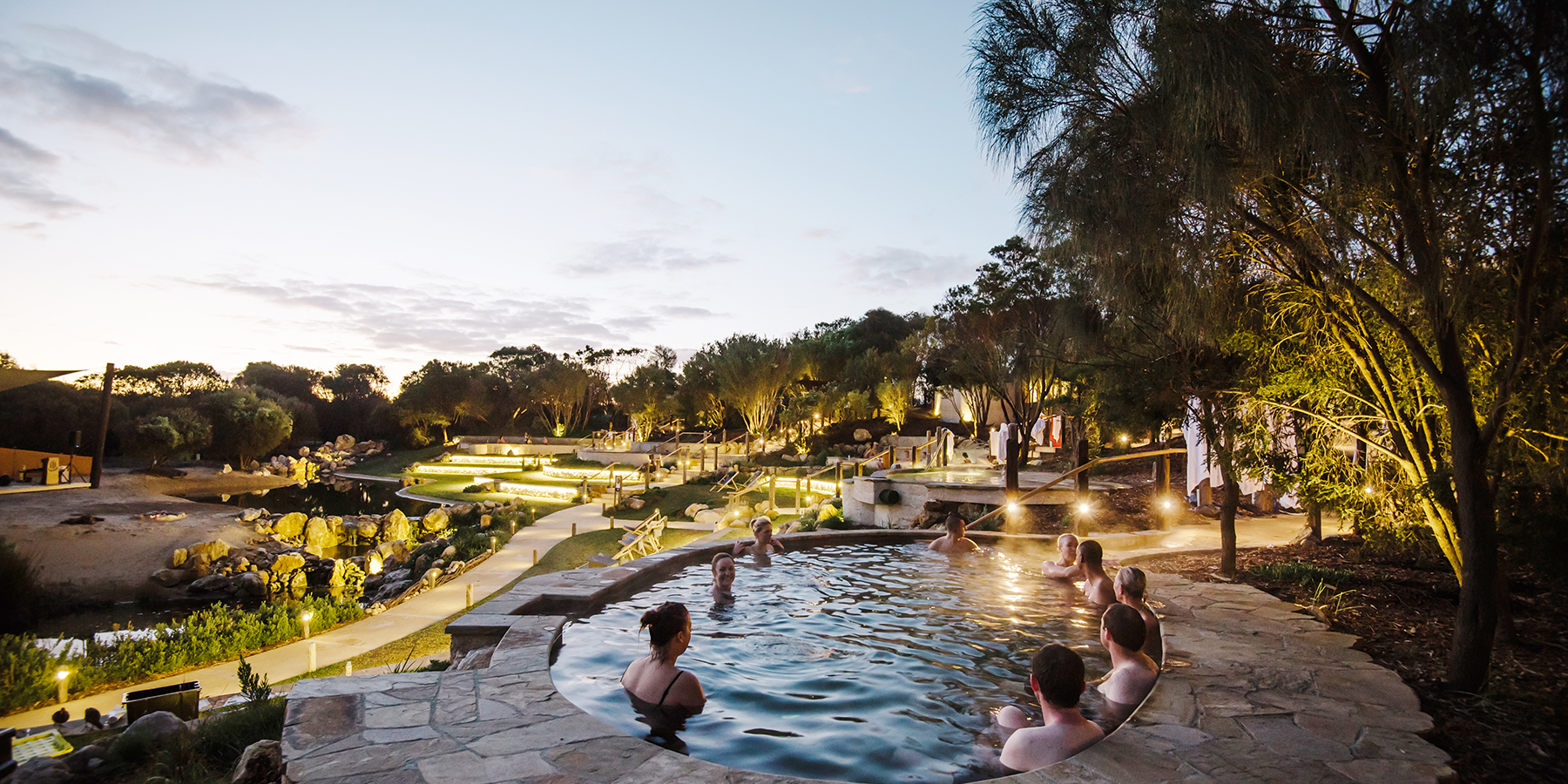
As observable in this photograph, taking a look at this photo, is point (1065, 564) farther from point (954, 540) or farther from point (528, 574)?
point (528, 574)

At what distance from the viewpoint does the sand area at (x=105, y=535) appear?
15.8m

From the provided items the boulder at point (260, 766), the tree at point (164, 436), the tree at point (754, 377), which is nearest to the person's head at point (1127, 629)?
the boulder at point (260, 766)

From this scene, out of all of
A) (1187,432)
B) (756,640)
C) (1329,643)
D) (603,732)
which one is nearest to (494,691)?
(603,732)

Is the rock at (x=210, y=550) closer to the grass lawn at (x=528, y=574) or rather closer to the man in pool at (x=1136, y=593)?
the grass lawn at (x=528, y=574)

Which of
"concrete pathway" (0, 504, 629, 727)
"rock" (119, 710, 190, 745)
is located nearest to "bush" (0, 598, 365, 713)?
"concrete pathway" (0, 504, 629, 727)

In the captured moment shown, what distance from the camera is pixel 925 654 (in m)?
5.59

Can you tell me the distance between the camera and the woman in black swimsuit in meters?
4.13

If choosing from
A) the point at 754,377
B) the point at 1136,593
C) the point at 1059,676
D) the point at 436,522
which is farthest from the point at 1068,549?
the point at 754,377

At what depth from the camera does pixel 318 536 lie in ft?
72.6

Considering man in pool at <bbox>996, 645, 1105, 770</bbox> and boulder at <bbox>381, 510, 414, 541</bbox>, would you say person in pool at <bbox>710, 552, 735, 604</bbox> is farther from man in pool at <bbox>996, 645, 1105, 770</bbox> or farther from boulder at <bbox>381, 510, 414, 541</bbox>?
boulder at <bbox>381, 510, 414, 541</bbox>

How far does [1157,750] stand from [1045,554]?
277 inches

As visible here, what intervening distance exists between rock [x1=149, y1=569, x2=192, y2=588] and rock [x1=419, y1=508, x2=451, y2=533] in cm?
626

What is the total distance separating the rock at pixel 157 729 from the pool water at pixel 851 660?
7.33 ft

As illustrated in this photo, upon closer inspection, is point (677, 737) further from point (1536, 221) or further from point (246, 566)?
point (246, 566)
